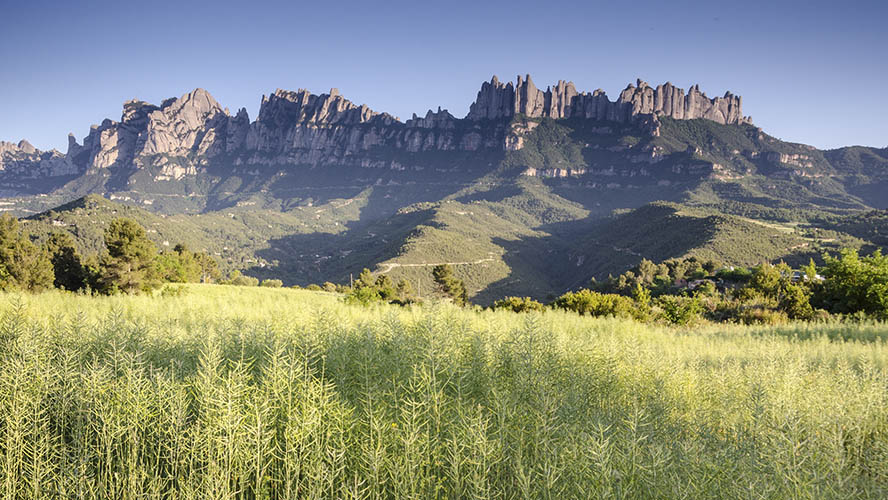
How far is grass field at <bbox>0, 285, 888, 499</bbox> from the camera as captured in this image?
2.63 metres

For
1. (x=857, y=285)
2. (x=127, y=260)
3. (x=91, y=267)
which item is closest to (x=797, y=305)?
(x=857, y=285)

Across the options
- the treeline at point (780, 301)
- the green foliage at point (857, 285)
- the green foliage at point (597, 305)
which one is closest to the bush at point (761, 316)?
the treeline at point (780, 301)

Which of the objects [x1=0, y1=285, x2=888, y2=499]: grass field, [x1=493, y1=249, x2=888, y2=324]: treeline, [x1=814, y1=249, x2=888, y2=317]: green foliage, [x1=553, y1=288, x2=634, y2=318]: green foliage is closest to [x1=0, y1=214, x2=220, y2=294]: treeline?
[x1=0, y1=285, x2=888, y2=499]: grass field

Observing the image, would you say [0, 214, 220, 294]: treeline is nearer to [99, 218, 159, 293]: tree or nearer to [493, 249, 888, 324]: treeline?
[99, 218, 159, 293]: tree

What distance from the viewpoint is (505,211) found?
18275 centimetres

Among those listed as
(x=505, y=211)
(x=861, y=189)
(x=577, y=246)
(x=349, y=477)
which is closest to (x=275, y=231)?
(x=505, y=211)

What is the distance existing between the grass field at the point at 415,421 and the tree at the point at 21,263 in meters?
16.9

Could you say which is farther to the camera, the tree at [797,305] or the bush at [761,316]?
the tree at [797,305]

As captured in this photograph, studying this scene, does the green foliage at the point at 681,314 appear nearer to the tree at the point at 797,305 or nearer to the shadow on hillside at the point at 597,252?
the tree at the point at 797,305

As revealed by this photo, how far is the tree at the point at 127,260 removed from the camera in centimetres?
1888

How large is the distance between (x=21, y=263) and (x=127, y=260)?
3.87 metres

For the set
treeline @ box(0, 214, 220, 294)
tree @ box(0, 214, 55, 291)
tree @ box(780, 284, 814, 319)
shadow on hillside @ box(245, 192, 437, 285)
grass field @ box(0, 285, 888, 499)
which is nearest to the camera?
grass field @ box(0, 285, 888, 499)

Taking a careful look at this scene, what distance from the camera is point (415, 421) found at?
3373 millimetres

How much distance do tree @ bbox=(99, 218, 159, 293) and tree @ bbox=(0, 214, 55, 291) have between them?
2150 mm
